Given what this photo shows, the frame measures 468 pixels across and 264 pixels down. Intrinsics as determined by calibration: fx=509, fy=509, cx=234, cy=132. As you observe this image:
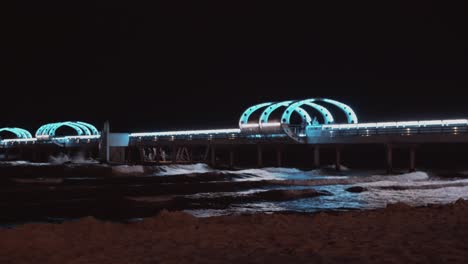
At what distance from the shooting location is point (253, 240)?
10211 mm

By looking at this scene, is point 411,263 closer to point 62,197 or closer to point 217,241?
point 217,241

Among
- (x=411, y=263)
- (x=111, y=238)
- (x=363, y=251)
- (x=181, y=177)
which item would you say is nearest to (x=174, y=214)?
(x=111, y=238)

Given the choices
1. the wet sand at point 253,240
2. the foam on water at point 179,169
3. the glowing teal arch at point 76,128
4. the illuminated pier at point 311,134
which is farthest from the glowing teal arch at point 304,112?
the glowing teal arch at point 76,128

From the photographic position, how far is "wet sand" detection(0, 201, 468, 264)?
8.54 metres

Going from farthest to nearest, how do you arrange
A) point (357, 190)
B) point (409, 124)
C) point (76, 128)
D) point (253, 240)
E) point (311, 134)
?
point (76, 128), point (311, 134), point (409, 124), point (357, 190), point (253, 240)

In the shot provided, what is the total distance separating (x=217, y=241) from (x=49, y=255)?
10.4 feet

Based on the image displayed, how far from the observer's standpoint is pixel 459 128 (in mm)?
37156

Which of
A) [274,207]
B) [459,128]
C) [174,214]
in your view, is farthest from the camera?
[459,128]

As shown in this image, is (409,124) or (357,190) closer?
(357,190)

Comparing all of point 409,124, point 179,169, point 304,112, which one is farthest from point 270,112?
point 409,124

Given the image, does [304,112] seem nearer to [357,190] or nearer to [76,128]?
[357,190]

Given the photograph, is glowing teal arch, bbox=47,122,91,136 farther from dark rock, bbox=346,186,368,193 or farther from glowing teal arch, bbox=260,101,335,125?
dark rock, bbox=346,186,368,193

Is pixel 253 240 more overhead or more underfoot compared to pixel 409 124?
more underfoot

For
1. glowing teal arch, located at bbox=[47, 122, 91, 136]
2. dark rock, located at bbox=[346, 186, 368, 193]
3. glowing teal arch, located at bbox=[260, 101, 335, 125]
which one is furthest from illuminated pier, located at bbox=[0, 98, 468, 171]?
glowing teal arch, located at bbox=[47, 122, 91, 136]
